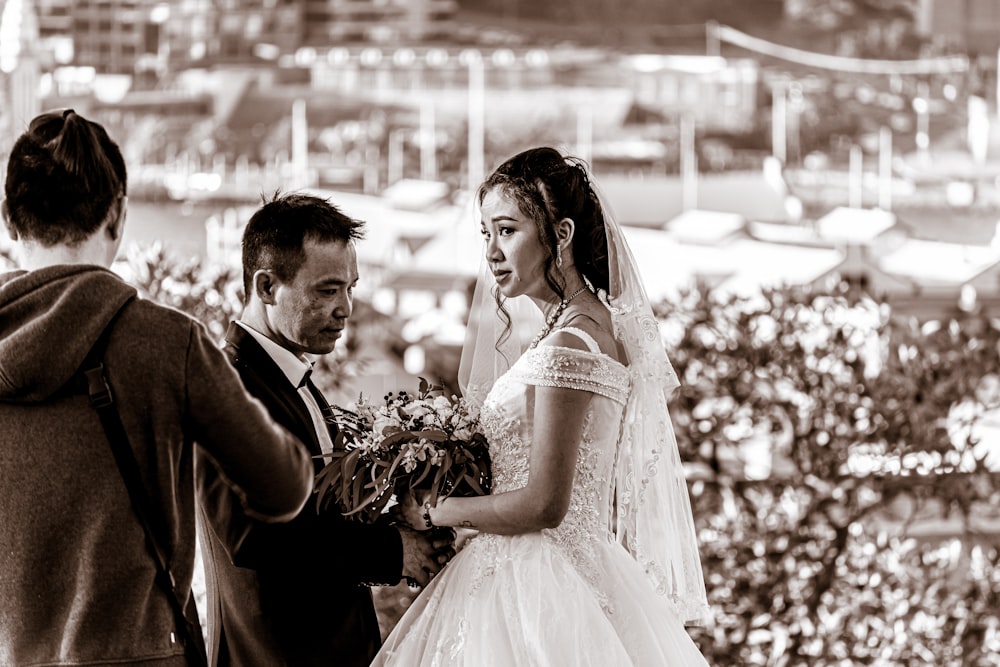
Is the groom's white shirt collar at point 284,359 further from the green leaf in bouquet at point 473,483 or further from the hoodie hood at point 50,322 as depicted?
the hoodie hood at point 50,322

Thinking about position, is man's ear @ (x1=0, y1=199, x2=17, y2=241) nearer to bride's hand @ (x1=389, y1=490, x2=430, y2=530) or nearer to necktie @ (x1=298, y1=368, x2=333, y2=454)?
necktie @ (x1=298, y1=368, x2=333, y2=454)

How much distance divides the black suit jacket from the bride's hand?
5.0 inches

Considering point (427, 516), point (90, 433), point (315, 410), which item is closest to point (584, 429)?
point (427, 516)

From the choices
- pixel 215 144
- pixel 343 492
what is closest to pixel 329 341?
pixel 343 492

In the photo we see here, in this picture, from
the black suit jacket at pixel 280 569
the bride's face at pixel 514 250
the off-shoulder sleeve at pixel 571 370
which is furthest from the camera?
the bride's face at pixel 514 250

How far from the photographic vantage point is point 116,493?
1628 millimetres

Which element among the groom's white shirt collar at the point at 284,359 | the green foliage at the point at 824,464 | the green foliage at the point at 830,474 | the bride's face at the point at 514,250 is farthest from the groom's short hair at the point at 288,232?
the green foliage at the point at 830,474

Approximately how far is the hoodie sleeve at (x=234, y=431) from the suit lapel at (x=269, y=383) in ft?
1.53

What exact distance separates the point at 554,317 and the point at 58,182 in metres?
1.03

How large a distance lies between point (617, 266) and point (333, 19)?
7176mm

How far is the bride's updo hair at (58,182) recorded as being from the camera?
5.39ft

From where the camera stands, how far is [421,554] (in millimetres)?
2373

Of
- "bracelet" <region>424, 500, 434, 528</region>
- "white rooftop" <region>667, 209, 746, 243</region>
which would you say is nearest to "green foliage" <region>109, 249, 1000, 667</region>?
"bracelet" <region>424, 500, 434, 528</region>

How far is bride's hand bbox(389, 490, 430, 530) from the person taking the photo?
235cm
